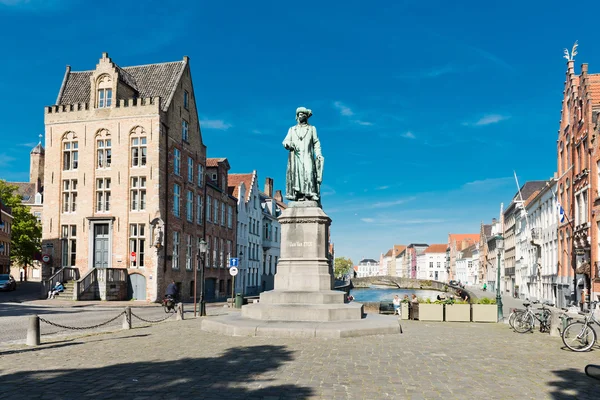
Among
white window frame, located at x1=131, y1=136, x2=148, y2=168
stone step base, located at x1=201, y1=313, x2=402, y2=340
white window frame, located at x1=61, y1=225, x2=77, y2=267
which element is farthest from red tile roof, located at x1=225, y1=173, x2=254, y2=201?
stone step base, located at x1=201, y1=313, x2=402, y2=340

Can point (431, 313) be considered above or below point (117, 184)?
below

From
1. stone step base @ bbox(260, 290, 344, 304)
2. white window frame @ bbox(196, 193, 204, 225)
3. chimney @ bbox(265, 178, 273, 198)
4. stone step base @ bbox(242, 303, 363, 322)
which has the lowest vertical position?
stone step base @ bbox(242, 303, 363, 322)

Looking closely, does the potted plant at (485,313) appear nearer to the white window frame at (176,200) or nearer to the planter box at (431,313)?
the planter box at (431,313)

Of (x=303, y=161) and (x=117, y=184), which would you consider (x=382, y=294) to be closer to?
(x=117, y=184)

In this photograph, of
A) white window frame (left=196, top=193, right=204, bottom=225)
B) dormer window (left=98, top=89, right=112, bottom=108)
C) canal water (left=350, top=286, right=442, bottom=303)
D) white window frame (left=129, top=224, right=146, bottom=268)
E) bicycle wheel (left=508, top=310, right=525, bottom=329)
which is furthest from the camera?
canal water (left=350, top=286, right=442, bottom=303)

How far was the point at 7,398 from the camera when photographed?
7496mm

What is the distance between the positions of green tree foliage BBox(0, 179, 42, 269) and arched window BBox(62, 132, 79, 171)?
26.3 m

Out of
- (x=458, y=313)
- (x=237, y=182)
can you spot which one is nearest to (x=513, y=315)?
(x=458, y=313)

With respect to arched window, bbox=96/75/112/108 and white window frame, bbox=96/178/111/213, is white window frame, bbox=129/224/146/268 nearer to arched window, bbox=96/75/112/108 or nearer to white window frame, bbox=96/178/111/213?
white window frame, bbox=96/178/111/213

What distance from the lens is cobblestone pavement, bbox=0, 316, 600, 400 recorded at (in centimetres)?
796

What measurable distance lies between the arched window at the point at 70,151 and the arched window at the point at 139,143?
16.0 feet

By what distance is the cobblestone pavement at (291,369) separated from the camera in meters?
7.96

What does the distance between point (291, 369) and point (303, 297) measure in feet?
20.9

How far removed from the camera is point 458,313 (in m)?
21.8
